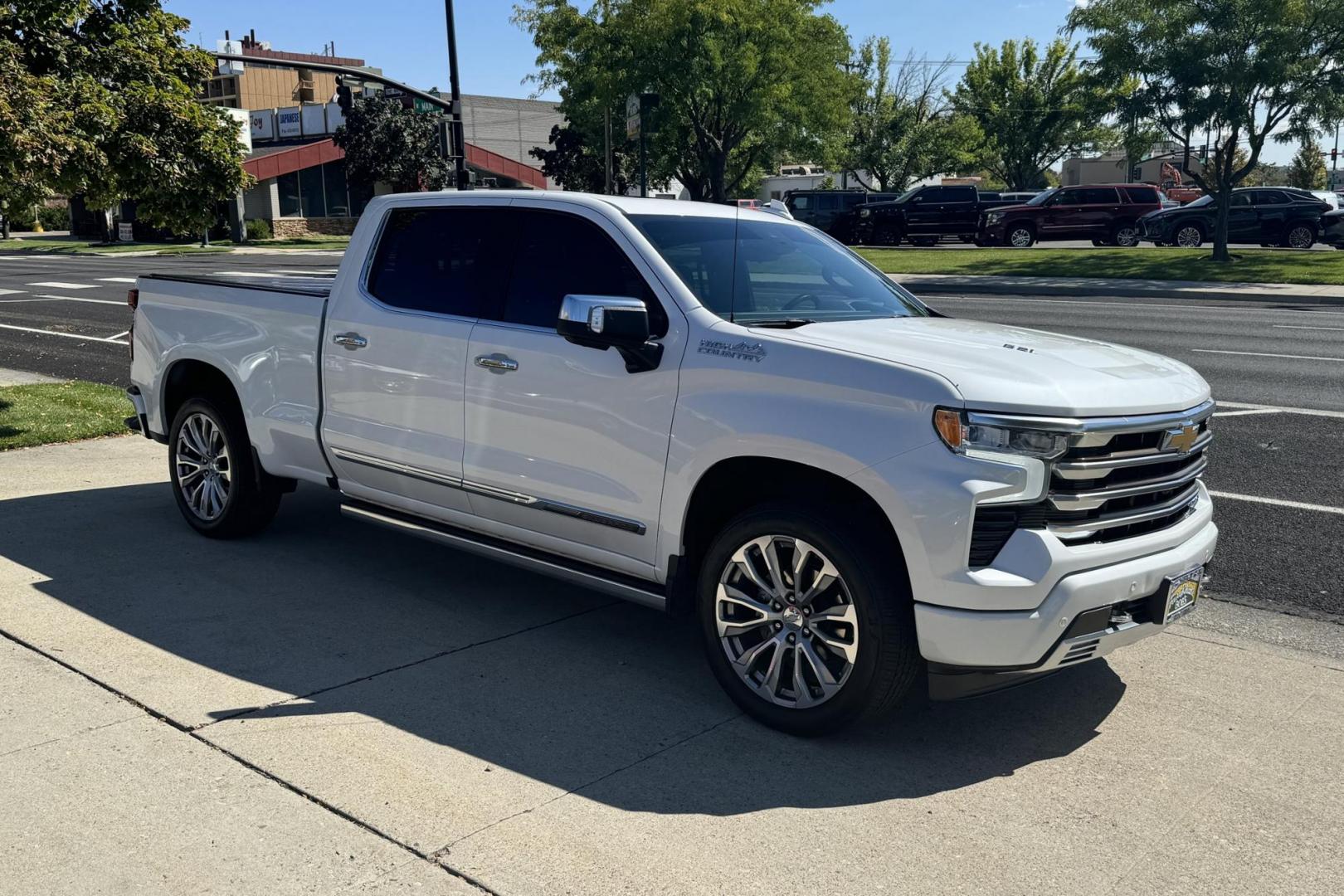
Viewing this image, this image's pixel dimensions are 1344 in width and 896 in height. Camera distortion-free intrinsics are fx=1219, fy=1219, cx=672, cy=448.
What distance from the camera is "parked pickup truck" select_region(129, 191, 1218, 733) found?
379 cm

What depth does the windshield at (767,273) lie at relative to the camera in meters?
4.80

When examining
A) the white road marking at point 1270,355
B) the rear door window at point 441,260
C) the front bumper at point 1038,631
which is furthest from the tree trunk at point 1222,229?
the front bumper at point 1038,631

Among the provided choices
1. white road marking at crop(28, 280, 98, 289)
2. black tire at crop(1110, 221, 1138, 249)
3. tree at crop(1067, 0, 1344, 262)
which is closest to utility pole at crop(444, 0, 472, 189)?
white road marking at crop(28, 280, 98, 289)

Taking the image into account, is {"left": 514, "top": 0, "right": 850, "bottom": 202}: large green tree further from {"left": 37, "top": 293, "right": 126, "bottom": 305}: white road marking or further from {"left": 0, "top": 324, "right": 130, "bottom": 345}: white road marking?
{"left": 0, "top": 324, "right": 130, "bottom": 345}: white road marking

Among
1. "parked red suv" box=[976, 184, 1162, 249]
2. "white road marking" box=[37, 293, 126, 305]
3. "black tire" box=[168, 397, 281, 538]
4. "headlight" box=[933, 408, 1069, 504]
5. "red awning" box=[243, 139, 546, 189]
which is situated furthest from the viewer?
"red awning" box=[243, 139, 546, 189]

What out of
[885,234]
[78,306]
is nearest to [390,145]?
[885,234]

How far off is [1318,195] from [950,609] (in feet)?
113

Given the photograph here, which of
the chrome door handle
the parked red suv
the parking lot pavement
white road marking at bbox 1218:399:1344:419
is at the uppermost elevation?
the parked red suv

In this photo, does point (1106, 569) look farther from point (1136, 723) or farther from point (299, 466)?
point (299, 466)

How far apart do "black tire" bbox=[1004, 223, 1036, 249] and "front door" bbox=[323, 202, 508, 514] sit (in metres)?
33.6

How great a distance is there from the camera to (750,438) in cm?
420

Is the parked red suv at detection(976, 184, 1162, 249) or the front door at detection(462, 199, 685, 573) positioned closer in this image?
the front door at detection(462, 199, 685, 573)

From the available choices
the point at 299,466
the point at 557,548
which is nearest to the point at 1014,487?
the point at 557,548

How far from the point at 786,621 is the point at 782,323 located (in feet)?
3.77
